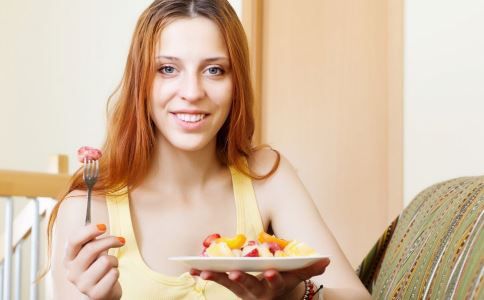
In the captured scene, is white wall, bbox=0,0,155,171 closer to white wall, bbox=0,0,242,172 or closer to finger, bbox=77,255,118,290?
white wall, bbox=0,0,242,172

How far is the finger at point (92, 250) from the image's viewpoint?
115cm

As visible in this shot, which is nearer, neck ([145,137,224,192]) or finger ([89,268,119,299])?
finger ([89,268,119,299])

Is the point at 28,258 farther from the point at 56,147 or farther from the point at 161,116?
the point at 161,116

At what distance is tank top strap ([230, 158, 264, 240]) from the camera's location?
5.13 feet

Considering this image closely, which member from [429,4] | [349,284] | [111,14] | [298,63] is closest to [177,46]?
[349,284]

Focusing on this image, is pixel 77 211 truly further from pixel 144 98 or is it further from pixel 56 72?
pixel 56 72

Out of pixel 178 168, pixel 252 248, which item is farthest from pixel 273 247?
pixel 178 168

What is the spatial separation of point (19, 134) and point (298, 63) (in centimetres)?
165

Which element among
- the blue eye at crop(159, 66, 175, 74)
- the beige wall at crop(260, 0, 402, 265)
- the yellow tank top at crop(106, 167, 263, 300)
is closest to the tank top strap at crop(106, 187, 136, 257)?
the yellow tank top at crop(106, 167, 263, 300)

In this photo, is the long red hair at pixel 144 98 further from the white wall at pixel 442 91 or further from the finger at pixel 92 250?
the white wall at pixel 442 91

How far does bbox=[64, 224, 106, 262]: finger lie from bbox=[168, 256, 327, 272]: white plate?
182 millimetres

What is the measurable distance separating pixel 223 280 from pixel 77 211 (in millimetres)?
469

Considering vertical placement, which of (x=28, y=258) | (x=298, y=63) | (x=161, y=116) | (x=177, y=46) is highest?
(x=298, y=63)

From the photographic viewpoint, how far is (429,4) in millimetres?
2693
